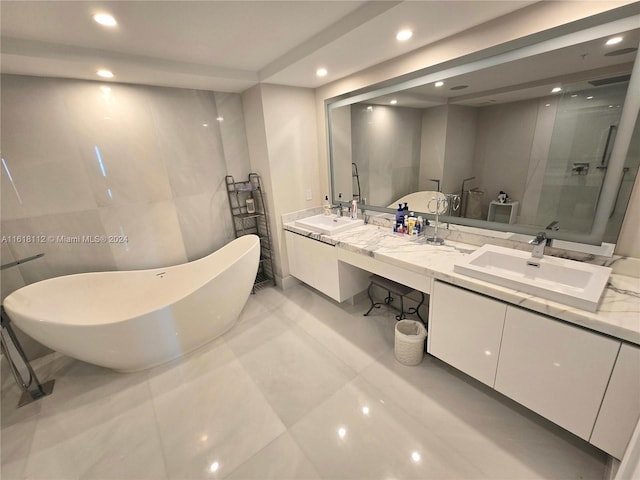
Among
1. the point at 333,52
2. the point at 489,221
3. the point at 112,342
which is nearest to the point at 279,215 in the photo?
the point at 333,52

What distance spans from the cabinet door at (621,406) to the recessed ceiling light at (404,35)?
6.30ft

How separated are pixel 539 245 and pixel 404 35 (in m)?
1.52

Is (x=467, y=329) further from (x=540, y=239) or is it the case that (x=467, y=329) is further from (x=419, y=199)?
(x=419, y=199)

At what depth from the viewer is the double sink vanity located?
42.5 inches

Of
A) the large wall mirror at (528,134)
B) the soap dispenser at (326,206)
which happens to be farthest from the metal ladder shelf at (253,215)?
the large wall mirror at (528,134)

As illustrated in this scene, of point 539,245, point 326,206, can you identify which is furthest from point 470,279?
point 326,206

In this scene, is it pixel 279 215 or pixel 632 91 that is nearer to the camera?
pixel 632 91

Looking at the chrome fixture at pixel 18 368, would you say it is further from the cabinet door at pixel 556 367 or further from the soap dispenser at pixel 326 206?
the cabinet door at pixel 556 367

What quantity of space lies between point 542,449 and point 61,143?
3.82m

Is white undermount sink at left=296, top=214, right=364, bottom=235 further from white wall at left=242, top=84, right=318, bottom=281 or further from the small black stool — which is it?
the small black stool

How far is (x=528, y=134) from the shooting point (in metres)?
1.57

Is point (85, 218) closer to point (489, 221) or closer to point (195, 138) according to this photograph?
point (195, 138)

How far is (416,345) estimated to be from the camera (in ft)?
6.22

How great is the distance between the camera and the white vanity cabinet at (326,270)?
2400 mm
